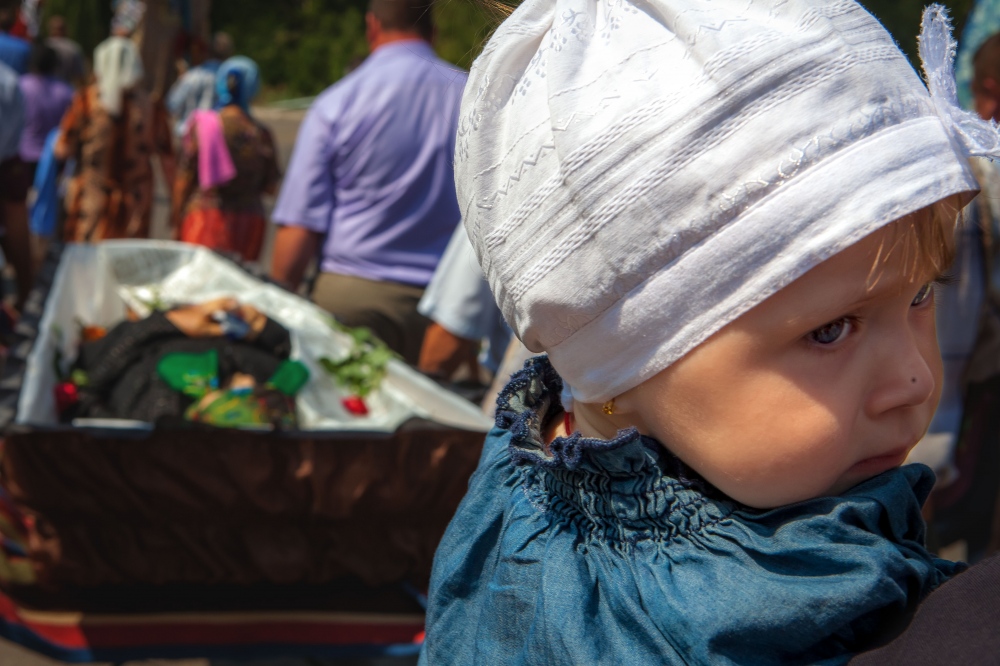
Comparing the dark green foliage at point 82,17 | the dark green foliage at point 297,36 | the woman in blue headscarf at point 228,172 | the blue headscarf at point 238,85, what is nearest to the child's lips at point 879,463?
the woman in blue headscarf at point 228,172

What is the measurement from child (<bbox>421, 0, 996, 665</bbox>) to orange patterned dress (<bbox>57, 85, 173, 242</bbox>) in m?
6.46

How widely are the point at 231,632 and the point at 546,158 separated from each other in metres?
2.39

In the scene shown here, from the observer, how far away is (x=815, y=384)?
33.5 inches

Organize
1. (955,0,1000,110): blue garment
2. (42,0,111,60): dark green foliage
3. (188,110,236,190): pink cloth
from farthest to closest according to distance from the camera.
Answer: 1. (42,0,111,60): dark green foliage
2. (188,110,236,190): pink cloth
3. (955,0,1000,110): blue garment

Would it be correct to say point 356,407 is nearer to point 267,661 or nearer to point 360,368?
point 360,368

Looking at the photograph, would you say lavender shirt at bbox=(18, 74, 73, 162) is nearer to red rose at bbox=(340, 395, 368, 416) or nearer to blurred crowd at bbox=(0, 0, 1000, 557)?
blurred crowd at bbox=(0, 0, 1000, 557)

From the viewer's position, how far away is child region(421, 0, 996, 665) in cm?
84

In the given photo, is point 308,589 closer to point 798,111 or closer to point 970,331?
point 970,331

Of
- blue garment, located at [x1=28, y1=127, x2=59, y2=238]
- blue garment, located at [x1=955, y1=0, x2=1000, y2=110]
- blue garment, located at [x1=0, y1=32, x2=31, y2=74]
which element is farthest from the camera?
blue garment, located at [x1=0, y1=32, x2=31, y2=74]

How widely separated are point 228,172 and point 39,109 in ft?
10.4

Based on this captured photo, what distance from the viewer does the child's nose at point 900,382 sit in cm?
86

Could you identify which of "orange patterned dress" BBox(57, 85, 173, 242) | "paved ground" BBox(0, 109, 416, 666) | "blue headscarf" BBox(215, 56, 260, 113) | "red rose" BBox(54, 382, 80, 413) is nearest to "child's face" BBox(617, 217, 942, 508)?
"paved ground" BBox(0, 109, 416, 666)

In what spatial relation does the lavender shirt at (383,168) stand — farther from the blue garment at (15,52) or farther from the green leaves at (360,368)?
the blue garment at (15,52)

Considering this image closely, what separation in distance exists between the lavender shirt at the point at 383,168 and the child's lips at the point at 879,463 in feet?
10.4
